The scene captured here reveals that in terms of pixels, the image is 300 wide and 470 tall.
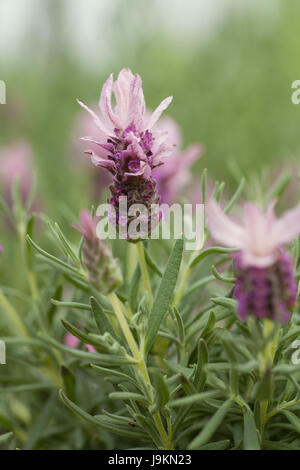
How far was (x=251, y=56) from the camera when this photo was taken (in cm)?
183

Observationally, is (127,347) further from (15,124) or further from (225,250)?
(15,124)

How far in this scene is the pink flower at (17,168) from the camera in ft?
4.38

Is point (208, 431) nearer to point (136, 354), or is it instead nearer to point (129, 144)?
point (136, 354)

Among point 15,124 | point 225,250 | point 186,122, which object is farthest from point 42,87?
point 225,250

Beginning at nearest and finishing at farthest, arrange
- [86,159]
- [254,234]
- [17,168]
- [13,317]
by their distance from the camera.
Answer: [254,234] < [13,317] < [17,168] < [86,159]

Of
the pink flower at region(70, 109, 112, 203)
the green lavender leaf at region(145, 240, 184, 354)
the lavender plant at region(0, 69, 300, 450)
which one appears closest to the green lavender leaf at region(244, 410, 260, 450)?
the lavender plant at region(0, 69, 300, 450)

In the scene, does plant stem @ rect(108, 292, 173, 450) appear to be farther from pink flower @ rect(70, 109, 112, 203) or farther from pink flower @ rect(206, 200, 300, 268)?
pink flower @ rect(70, 109, 112, 203)

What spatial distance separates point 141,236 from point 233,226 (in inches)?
4.8

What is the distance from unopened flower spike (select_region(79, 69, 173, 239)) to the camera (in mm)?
470

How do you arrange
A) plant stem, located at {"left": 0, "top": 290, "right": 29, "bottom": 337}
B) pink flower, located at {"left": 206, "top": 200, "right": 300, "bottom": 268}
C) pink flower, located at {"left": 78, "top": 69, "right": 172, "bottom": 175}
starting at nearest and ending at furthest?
1. pink flower, located at {"left": 206, "top": 200, "right": 300, "bottom": 268}
2. pink flower, located at {"left": 78, "top": 69, "right": 172, "bottom": 175}
3. plant stem, located at {"left": 0, "top": 290, "right": 29, "bottom": 337}

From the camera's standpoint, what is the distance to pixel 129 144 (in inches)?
18.6

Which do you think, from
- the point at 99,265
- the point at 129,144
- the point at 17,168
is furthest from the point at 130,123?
the point at 17,168

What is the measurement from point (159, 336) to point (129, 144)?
0.68 feet

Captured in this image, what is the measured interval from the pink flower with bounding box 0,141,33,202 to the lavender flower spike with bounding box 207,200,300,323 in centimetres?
99
